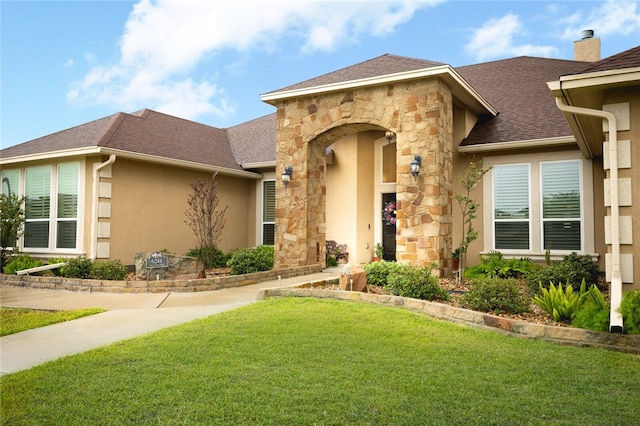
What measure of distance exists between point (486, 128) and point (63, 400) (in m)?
11.1

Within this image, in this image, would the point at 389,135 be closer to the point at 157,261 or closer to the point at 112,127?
the point at 157,261

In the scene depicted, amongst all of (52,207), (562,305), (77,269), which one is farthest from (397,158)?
(52,207)

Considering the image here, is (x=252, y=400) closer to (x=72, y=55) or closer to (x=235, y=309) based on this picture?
(x=235, y=309)

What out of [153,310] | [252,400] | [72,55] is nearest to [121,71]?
[72,55]

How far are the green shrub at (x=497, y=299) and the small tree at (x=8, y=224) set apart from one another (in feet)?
37.5

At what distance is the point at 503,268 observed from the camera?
1024cm

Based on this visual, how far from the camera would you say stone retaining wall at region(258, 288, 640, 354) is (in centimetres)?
505

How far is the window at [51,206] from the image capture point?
485 inches

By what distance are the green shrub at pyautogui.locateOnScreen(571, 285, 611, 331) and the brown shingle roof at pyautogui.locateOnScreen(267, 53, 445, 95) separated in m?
6.00

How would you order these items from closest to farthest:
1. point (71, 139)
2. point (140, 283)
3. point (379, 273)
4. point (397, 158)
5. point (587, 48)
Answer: point (379, 273) → point (140, 283) → point (397, 158) → point (71, 139) → point (587, 48)

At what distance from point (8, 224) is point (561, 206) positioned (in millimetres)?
13464

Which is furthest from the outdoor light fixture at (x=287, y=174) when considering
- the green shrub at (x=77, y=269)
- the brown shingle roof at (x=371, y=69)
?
the green shrub at (x=77, y=269)

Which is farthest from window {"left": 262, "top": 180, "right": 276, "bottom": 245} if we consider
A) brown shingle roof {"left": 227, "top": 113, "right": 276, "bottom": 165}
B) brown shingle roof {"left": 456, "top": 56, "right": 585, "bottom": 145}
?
brown shingle roof {"left": 456, "top": 56, "right": 585, "bottom": 145}

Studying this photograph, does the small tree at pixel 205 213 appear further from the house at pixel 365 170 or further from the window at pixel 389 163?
the window at pixel 389 163
